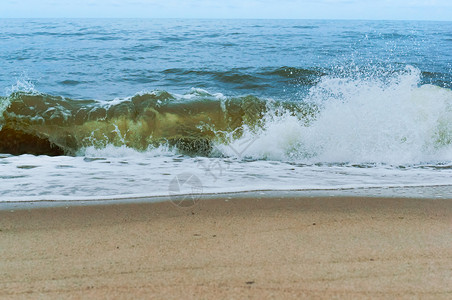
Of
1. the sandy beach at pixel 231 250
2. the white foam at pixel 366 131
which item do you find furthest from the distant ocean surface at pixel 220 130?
the sandy beach at pixel 231 250

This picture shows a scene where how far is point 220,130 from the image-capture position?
6.67 meters

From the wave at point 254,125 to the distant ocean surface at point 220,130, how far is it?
0.02m

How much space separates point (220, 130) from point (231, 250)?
4399 mm

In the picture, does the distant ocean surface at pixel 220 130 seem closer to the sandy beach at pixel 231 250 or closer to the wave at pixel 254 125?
the wave at pixel 254 125

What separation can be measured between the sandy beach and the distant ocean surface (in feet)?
1.81

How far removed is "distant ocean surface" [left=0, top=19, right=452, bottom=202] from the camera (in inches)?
159

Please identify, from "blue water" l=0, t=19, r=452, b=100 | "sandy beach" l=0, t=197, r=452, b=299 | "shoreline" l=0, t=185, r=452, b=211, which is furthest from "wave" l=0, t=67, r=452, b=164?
"sandy beach" l=0, t=197, r=452, b=299

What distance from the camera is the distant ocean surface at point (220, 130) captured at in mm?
4043

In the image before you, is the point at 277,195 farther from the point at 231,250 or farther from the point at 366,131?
the point at 366,131

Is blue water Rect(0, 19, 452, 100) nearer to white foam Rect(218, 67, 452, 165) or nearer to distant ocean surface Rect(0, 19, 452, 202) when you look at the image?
distant ocean surface Rect(0, 19, 452, 202)

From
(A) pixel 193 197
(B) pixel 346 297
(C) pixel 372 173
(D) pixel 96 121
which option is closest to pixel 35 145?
(D) pixel 96 121

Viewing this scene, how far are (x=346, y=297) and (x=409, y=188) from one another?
223cm

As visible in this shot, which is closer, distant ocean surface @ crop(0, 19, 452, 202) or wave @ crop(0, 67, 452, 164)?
distant ocean surface @ crop(0, 19, 452, 202)

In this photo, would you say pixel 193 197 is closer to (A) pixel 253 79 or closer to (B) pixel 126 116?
(B) pixel 126 116
